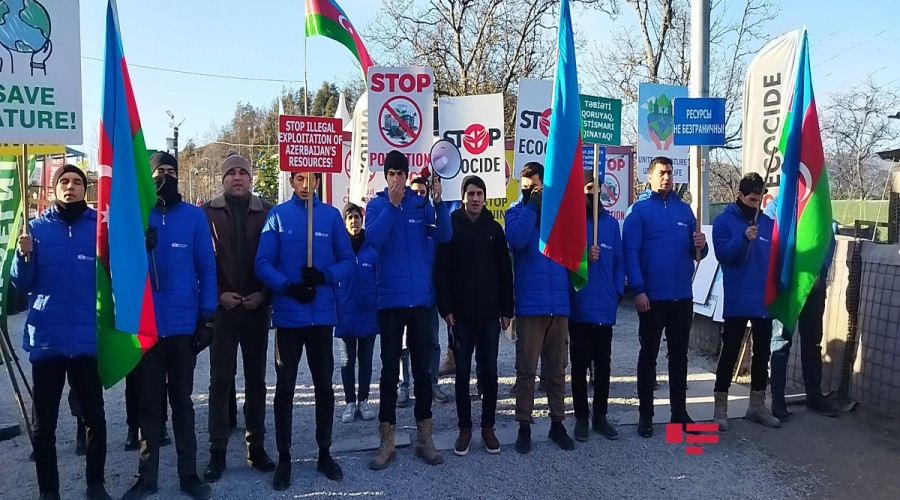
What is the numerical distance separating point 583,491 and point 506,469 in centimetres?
62

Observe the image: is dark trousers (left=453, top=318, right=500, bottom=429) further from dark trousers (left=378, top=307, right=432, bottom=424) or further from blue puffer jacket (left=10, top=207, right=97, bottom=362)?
blue puffer jacket (left=10, top=207, right=97, bottom=362)

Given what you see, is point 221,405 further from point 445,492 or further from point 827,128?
point 827,128

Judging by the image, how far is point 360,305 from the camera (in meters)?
6.11

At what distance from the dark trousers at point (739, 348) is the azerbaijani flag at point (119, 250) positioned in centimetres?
465

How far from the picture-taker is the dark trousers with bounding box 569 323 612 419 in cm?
548

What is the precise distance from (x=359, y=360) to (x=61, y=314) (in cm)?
267

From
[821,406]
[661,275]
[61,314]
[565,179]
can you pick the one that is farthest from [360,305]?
[821,406]

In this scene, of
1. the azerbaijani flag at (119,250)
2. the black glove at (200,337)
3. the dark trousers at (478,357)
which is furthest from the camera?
the dark trousers at (478,357)

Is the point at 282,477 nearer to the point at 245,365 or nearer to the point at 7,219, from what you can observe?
the point at 245,365

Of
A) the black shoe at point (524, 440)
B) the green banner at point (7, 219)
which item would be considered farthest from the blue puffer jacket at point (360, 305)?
the green banner at point (7, 219)

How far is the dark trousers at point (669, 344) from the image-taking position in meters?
5.54

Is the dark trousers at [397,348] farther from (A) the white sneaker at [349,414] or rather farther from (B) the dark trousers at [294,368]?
(A) the white sneaker at [349,414]

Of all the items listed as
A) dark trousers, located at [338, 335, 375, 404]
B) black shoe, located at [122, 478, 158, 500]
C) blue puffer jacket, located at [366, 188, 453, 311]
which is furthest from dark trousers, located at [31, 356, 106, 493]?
dark trousers, located at [338, 335, 375, 404]

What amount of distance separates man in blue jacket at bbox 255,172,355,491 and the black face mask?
65 cm
